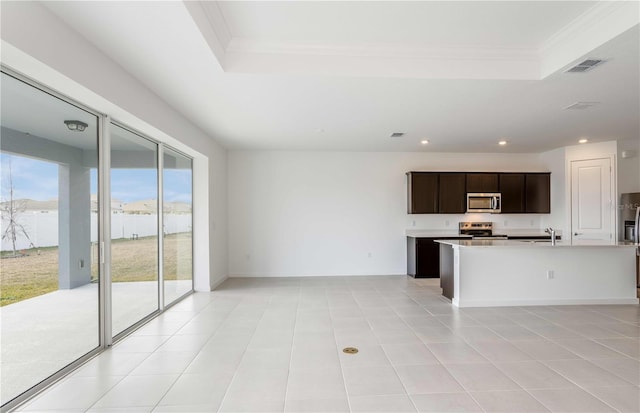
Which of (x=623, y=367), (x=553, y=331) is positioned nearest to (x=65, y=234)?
(x=623, y=367)

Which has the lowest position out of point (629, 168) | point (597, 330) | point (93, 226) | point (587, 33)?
point (597, 330)

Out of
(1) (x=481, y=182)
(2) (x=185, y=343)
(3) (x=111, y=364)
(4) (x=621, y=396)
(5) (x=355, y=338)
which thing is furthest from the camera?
(1) (x=481, y=182)

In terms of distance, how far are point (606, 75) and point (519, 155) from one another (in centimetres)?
459

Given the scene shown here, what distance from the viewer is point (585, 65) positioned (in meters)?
3.01

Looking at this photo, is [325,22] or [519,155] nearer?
[325,22]

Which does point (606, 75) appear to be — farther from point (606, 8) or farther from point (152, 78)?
point (152, 78)

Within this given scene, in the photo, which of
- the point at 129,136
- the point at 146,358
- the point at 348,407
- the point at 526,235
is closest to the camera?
the point at 348,407

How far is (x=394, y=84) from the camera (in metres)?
3.39

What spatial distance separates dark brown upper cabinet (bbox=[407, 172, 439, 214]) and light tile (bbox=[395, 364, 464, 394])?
445 centimetres

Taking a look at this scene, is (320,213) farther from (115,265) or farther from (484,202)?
(115,265)

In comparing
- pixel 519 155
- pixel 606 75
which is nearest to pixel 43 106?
pixel 606 75

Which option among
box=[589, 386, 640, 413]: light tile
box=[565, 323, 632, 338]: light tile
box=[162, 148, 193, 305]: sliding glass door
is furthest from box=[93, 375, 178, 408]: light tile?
box=[565, 323, 632, 338]: light tile

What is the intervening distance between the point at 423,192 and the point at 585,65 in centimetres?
411

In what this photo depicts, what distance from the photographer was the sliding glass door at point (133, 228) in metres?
3.55
